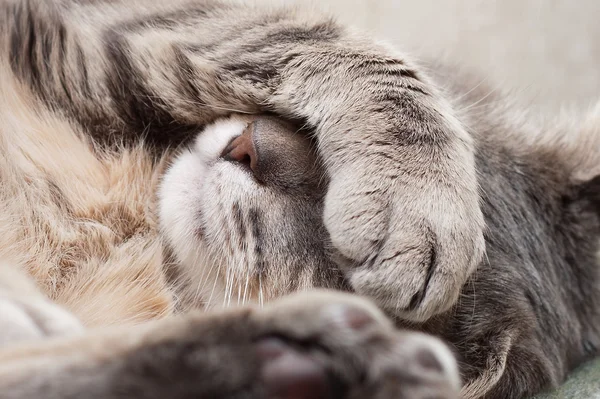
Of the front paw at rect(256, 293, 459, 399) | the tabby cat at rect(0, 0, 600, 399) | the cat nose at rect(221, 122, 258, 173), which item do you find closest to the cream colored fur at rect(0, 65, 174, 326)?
the tabby cat at rect(0, 0, 600, 399)

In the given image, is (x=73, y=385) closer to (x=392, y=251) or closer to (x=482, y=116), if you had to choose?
(x=392, y=251)

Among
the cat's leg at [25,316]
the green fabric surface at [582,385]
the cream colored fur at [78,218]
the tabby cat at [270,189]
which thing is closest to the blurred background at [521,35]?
the tabby cat at [270,189]

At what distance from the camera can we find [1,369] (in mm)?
581

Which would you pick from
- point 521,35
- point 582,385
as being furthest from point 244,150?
point 521,35

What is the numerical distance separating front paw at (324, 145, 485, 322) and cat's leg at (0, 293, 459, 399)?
224 mm

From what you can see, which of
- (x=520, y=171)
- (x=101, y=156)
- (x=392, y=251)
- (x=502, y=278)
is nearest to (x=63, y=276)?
(x=101, y=156)

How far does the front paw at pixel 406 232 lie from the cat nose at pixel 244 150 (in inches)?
5.2

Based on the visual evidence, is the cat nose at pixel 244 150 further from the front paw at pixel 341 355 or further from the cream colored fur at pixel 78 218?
the front paw at pixel 341 355

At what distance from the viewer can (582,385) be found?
1089mm

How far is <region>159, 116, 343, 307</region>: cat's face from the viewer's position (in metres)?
0.96

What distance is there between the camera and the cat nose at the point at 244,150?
96 centimetres

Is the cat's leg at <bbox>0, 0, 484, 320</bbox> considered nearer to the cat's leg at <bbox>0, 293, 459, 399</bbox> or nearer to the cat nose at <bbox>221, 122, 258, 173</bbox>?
the cat nose at <bbox>221, 122, 258, 173</bbox>

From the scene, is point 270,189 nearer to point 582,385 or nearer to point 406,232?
point 406,232

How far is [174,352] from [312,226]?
45 centimetres
